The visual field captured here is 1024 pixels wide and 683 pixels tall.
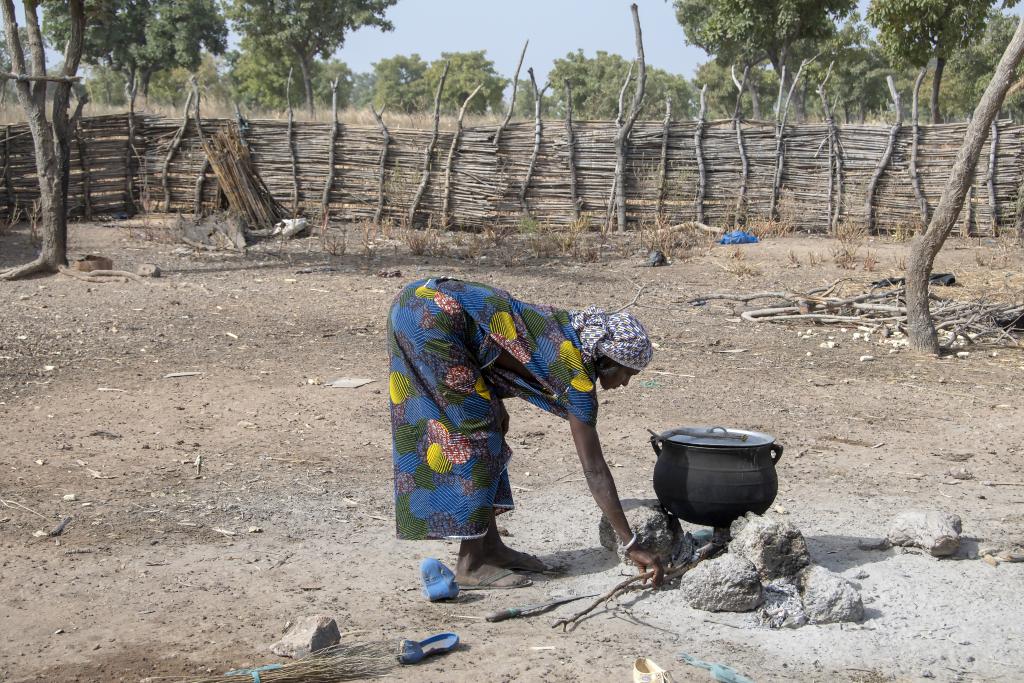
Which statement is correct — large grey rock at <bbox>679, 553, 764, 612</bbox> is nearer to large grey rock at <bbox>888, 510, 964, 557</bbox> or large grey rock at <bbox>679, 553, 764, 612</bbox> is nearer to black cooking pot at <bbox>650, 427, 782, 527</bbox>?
black cooking pot at <bbox>650, 427, 782, 527</bbox>

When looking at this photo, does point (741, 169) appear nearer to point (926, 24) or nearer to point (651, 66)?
point (926, 24)

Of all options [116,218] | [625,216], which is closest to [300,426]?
[625,216]

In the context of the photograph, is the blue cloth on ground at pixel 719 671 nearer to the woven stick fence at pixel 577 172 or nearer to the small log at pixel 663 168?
the woven stick fence at pixel 577 172

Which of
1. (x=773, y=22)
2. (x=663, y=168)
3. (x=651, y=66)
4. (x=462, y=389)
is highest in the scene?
(x=651, y=66)

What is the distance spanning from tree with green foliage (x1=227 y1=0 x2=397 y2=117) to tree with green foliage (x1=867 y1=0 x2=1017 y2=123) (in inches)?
635

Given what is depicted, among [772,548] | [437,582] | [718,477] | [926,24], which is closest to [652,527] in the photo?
[718,477]

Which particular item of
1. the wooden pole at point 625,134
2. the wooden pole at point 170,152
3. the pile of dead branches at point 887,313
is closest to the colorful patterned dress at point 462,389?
the pile of dead branches at point 887,313

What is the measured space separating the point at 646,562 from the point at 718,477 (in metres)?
0.37

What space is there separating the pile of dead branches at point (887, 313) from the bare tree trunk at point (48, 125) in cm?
606

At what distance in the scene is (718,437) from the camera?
3.41m

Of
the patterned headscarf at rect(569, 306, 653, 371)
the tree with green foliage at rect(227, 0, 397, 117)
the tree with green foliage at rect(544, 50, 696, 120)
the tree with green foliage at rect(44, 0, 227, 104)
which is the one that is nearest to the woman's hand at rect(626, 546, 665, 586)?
the patterned headscarf at rect(569, 306, 653, 371)

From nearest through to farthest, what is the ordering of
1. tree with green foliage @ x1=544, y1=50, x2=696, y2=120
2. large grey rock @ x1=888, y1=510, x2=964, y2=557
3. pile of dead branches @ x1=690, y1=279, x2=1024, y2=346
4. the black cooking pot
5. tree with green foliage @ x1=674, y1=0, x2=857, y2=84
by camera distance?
1. the black cooking pot
2. large grey rock @ x1=888, y1=510, x2=964, y2=557
3. pile of dead branches @ x1=690, y1=279, x2=1024, y2=346
4. tree with green foliage @ x1=674, y1=0, x2=857, y2=84
5. tree with green foliage @ x1=544, y1=50, x2=696, y2=120

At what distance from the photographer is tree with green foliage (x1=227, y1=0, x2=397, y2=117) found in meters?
28.3

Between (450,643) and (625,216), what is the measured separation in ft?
35.6
